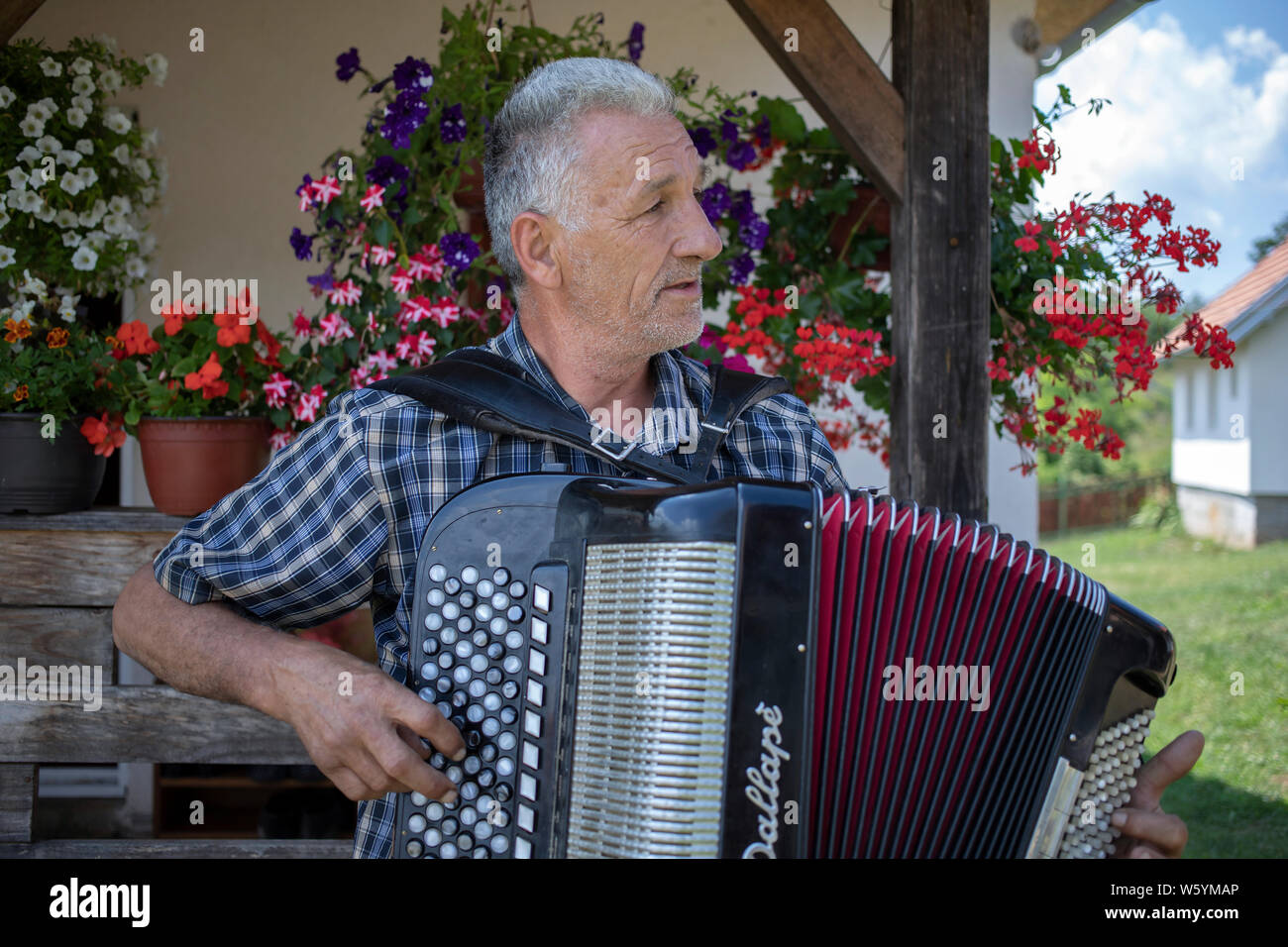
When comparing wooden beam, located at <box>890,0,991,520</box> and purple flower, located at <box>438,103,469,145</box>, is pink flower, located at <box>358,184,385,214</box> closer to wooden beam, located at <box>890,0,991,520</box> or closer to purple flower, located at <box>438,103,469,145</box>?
purple flower, located at <box>438,103,469,145</box>

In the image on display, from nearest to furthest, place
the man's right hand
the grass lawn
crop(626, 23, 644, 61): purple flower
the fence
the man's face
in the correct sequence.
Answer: the man's right hand → the man's face → crop(626, 23, 644, 61): purple flower → the grass lawn → the fence

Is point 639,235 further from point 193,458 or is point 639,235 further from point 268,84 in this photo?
point 268,84

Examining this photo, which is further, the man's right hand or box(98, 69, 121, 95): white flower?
box(98, 69, 121, 95): white flower

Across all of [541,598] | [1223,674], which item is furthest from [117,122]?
[1223,674]

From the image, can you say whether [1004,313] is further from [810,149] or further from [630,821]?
[630,821]

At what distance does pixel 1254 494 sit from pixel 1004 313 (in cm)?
1088

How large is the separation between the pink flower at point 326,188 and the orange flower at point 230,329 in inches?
12.9

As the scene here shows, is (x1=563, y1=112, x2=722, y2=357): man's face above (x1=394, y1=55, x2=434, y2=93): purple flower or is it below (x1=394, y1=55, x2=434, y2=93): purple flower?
below

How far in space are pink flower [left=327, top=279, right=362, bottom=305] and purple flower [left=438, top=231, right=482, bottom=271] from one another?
22 centimetres

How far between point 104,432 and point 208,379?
283 mm

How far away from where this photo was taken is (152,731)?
7.97ft

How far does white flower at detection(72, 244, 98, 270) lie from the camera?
2574 mm

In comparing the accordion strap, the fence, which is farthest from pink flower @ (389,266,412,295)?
the fence
